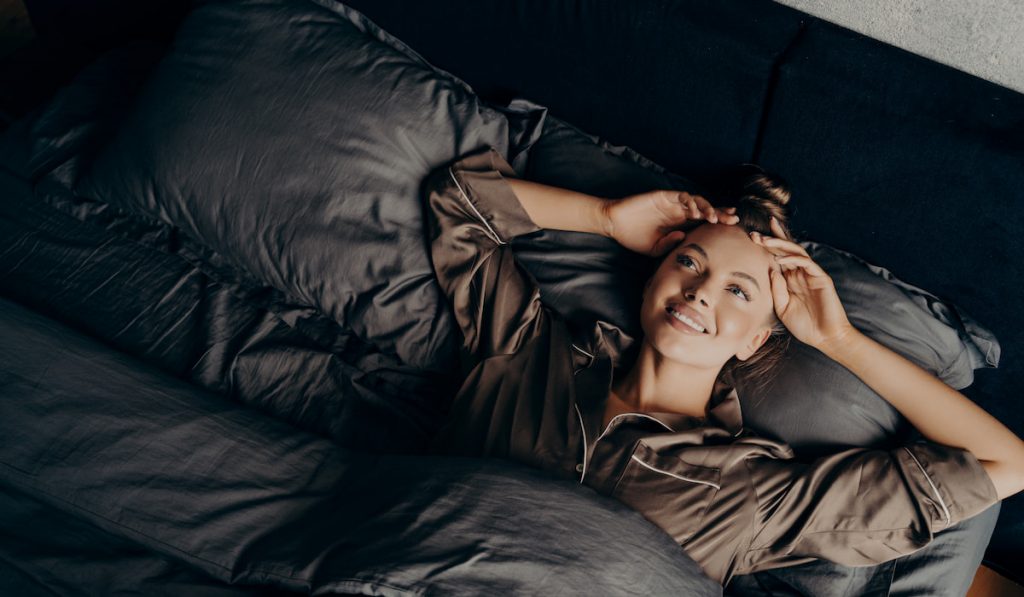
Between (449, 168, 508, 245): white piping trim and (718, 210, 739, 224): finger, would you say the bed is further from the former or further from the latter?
(718, 210, 739, 224): finger

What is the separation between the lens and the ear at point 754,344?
143 cm

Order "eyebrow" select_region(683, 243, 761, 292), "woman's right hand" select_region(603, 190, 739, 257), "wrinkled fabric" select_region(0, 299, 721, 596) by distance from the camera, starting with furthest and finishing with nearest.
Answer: "woman's right hand" select_region(603, 190, 739, 257) → "eyebrow" select_region(683, 243, 761, 292) → "wrinkled fabric" select_region(0, 299, 721, 596)

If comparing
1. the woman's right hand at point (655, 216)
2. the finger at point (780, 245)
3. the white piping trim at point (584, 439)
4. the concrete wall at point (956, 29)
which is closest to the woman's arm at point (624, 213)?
the woman's right hand at point (655, 216)

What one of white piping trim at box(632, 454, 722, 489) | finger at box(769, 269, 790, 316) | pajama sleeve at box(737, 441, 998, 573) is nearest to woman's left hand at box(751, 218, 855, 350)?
finger at box(769, 269, 790, 316)

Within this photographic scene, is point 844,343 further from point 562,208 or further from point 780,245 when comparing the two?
point 562,208

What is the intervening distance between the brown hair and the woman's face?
50 millimetres

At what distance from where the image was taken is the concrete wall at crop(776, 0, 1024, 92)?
4.32 ft

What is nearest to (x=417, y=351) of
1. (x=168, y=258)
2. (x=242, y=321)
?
(x=242, y=321)

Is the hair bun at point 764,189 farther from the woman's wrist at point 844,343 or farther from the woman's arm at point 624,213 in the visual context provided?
the woman's wrist at point 844,343

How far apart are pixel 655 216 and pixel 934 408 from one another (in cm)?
63

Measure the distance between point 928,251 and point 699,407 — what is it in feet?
1.77

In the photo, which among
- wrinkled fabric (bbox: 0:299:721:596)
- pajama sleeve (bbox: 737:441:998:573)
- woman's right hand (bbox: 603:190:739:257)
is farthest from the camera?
woman's right hand (bbox: 603:190:739:257)

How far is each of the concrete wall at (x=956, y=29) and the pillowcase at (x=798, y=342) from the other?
0.37 m

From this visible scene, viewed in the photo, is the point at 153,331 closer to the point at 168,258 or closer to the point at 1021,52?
the point at 168,258
